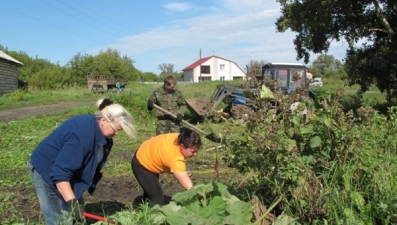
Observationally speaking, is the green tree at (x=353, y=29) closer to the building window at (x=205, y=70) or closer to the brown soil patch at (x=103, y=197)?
the brown soil patch at (x=103, y=197)

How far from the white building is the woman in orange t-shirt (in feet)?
246

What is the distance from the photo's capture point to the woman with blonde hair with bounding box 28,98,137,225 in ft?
9.83

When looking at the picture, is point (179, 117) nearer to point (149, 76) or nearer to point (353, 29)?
point (353, 29)

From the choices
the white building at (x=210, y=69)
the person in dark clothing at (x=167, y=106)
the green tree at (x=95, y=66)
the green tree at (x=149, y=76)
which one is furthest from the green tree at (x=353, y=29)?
the white building at (x=210, y=69)

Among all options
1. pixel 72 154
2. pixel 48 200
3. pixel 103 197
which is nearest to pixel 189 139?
pixel 72 154

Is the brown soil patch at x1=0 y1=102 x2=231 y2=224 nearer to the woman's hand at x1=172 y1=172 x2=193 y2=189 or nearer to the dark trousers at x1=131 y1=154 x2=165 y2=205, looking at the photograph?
the dark trousers at x1=131 y1=154 x2=165 y2=205


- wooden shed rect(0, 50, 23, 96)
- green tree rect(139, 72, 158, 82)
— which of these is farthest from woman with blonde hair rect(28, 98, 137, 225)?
green tree rect(139, 72, 158, 82)

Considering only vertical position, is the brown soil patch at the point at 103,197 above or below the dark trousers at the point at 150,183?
below

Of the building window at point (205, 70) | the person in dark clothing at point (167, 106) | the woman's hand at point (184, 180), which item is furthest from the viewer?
the building window at point (205, 70)

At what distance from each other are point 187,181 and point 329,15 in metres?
14.0

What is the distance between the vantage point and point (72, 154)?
9.80 ft

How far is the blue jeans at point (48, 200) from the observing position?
3.23 meters

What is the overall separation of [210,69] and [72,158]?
79029 mm

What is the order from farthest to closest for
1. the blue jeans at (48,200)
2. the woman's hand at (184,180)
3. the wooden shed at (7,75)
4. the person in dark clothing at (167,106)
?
the wooden shed at (7,75) < the person in dark clothing at (167,106) < the woman's hand at (184,180) < the blue jeans at (48,200)
